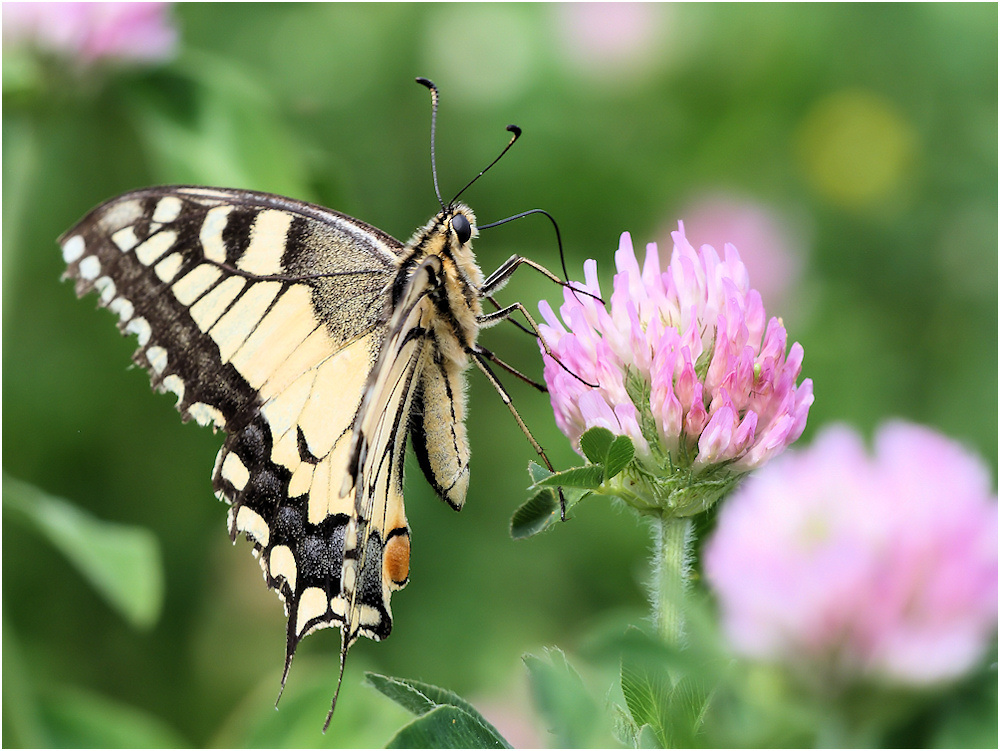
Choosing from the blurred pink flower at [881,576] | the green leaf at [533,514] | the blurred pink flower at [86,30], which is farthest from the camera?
the blurred pink flower at [86,30]

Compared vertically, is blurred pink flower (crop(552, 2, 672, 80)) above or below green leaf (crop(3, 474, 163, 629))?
above

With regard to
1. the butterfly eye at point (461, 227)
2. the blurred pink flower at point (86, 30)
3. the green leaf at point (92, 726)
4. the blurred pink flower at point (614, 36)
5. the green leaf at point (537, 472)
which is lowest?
the green leaf at point (92, 726)

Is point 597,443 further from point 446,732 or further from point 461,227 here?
point 461,227

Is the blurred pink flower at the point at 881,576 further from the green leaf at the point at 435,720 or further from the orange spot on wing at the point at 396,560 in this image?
the orange spot on wing at the point at 396,560

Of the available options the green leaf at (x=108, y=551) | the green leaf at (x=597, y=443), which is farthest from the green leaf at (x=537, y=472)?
the green leaf at (x=108, y=551)

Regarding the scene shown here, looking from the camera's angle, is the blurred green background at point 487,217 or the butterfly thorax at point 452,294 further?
the blurred green background at point 487,217

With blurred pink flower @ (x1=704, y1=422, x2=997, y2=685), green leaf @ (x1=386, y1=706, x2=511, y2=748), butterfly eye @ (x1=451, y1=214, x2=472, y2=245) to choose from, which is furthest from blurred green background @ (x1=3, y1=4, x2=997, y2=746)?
blurred pink flower @ (x1=704, y1=422, x2=997, y2=685)

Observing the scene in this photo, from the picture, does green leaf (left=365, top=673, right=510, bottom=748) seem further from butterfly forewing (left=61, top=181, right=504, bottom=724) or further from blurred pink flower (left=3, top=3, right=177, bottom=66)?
blurred pink flower (left=3, top=3, right=177, bottom=66)
